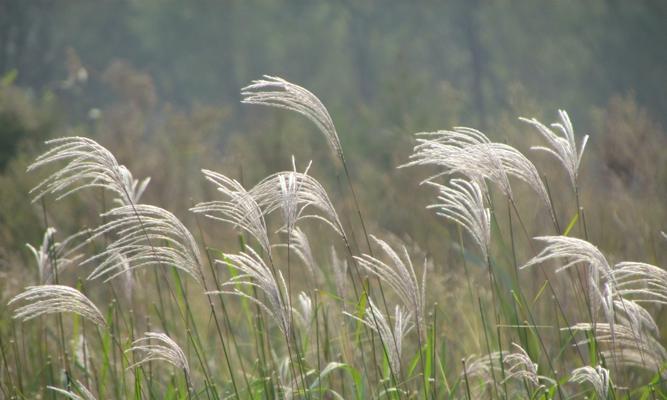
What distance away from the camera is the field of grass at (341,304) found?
2.37m

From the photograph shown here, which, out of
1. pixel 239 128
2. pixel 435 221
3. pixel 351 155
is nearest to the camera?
pixel 435 221

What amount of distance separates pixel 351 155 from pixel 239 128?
2479 centimetres

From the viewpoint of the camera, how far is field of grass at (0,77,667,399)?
93.4 inches

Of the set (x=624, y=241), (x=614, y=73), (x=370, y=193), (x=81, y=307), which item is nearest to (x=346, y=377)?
(x=81, y=307)

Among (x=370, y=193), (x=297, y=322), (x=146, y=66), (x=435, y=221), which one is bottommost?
(x=297, y=322)

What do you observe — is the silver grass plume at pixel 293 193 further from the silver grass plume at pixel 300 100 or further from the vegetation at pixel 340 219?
the silver grass plume at pixel 300 100

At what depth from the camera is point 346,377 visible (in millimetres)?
3793

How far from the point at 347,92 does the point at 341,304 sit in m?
33.6

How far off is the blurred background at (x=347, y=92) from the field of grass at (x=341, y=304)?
359 millimetres

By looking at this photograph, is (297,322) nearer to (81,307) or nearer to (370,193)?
(81,307)

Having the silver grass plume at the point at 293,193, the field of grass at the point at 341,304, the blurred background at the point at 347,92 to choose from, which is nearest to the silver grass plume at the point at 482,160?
the field of grass at the point at 341,304

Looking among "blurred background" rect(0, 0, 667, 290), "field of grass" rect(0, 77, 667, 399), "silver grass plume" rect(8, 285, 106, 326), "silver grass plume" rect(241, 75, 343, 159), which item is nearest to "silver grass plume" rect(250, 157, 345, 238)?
"field of grass" rect(0, 77, 667, 399)

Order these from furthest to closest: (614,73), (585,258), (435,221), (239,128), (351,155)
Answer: (239,128), (614,73), (351,155), (435,221), (585,258)

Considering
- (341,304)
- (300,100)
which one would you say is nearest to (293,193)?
(300,100)
